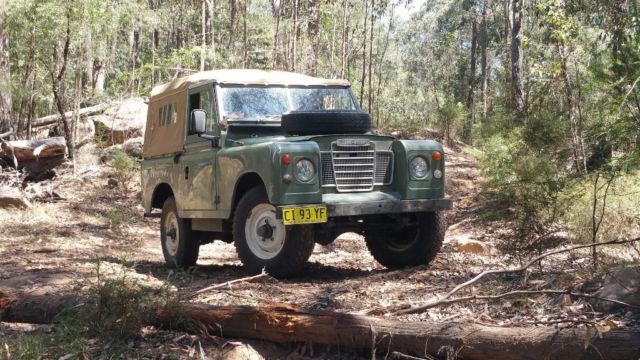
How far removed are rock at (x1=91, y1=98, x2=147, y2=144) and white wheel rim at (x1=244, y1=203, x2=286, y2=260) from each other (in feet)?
48.9

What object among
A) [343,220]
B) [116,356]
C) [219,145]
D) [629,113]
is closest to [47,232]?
[219,145]

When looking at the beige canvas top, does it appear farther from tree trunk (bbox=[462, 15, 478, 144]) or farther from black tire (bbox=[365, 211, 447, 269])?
tree trunk (bbox=[462, 15, 478, 144])

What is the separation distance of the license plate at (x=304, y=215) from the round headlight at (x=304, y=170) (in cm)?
28

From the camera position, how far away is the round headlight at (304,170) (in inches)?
247

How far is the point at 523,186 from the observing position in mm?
7723

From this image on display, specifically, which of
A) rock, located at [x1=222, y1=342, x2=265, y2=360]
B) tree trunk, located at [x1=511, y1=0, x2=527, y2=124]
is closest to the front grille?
rock, located at [x1=222, y1=342, x2=265, y2=360]

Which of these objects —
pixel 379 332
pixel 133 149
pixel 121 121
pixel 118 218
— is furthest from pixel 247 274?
pixel 121 121

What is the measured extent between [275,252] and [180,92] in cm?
277

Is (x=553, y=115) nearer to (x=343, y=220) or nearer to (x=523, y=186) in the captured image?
(x=523, y=186)

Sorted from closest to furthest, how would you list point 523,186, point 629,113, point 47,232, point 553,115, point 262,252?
point 262,252
point 629,113
point 523,186
point 47,232
point 553,115

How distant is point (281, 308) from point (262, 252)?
2.12m

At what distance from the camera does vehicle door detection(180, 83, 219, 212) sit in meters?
7.41

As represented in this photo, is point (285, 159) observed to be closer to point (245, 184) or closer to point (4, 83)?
point (245, 184)

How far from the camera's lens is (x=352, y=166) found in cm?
678
